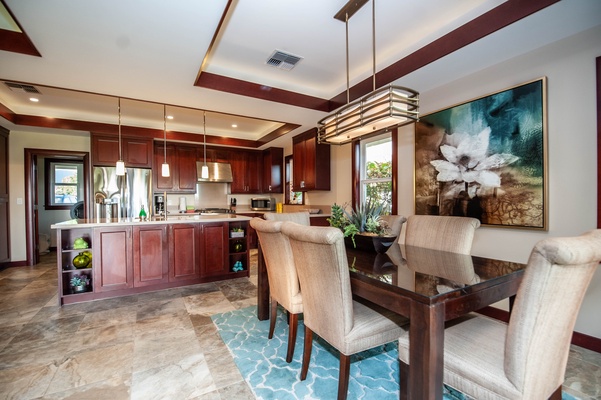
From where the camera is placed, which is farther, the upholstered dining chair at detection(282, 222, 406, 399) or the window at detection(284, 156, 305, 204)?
the window at detection(284, 156, 305, 204)

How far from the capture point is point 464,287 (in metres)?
1.21

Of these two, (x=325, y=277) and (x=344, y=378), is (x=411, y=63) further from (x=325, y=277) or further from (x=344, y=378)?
(x=344, y=378)

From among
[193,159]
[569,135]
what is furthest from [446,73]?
[193,159]

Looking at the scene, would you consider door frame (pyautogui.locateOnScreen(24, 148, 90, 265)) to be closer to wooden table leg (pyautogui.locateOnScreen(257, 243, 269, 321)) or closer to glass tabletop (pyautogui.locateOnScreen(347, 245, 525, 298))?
wooden table leg (pyautogui.locateOnScreen(257, 243, 269, 321))

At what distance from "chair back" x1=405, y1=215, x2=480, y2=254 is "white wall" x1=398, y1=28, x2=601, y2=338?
30.4 inches

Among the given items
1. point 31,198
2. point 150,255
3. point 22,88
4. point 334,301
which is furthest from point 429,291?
point 31,198

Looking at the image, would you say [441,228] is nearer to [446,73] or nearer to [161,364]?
[446,73]

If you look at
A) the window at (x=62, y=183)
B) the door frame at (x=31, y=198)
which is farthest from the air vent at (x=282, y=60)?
the window at (x=62, y=183)

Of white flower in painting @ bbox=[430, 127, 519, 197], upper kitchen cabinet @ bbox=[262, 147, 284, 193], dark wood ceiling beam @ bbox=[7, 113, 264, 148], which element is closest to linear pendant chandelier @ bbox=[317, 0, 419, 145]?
white flower in painting @ bbox=[430, 127, 519, 197]

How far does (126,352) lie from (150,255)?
5.07ft

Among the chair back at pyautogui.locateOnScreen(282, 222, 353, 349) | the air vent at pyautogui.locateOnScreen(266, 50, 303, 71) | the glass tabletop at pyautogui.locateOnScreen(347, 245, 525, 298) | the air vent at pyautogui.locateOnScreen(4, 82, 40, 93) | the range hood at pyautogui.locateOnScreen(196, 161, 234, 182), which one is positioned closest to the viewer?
the glass tabletop at pyautogui.locateOnScreen(347, 245, 525, 298)

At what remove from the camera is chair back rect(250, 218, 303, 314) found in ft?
6.11

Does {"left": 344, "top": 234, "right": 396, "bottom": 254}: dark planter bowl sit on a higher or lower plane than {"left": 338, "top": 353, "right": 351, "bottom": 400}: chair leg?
higher

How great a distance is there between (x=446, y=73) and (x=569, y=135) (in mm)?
1169
